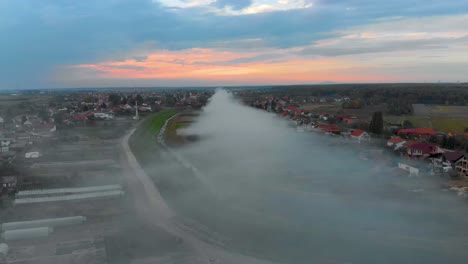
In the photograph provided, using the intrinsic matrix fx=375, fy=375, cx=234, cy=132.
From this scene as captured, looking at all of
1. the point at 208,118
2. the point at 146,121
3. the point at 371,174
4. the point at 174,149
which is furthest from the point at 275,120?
the point at 371,174

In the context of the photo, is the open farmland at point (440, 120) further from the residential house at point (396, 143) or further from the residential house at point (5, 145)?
the residential house at point (5, 145)

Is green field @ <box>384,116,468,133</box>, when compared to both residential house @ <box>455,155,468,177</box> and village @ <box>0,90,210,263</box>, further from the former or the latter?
village @ <box>0,90,210,263</box>

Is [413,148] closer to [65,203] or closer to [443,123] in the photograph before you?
[443,123]

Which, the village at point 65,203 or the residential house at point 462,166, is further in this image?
the residential house at point 462,166

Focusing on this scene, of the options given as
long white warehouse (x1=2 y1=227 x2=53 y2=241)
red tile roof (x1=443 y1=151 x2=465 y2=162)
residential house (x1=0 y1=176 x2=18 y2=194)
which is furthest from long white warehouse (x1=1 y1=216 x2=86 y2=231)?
red tile roof (x1=443 y1=151 x2=465 y2=162)

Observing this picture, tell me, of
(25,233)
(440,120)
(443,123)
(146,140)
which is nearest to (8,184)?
(25,233)

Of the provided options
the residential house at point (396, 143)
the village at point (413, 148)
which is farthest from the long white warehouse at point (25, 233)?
the residential house at point (396, 143)

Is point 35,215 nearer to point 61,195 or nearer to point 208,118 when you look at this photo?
point 61,195
